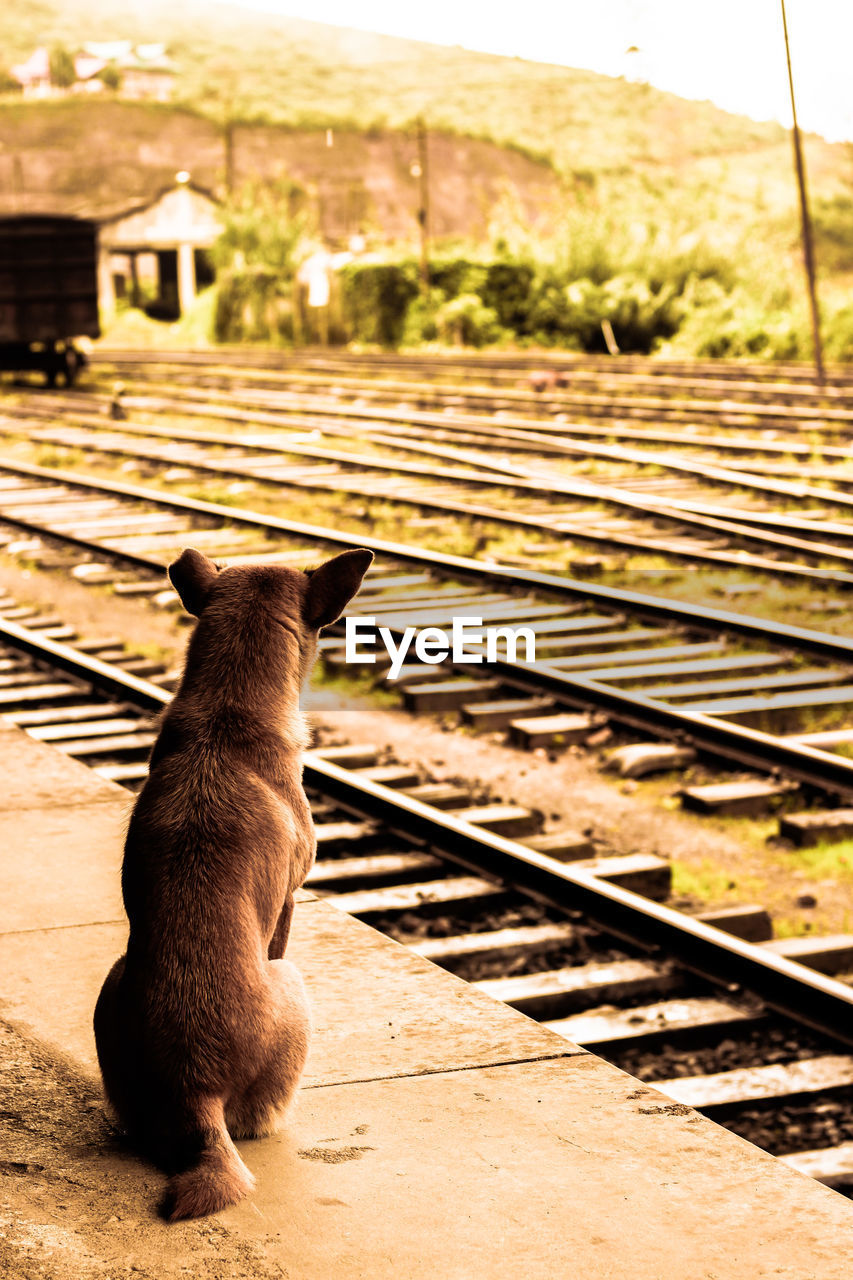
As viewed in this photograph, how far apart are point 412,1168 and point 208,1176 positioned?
0.47 m

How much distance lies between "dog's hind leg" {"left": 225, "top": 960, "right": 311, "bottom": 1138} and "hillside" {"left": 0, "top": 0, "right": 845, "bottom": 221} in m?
71.1

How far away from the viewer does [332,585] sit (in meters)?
3.18

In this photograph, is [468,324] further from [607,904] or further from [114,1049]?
[114,1049]

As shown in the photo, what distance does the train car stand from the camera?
27.1 m

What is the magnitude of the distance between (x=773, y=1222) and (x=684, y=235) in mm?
36394

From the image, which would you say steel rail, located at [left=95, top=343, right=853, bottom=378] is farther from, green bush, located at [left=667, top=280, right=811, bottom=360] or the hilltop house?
the hilltop house

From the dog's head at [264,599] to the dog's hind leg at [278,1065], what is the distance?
615mm

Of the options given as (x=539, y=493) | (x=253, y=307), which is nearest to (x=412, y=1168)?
(x=539, y=493)

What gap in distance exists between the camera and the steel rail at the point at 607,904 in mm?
4504

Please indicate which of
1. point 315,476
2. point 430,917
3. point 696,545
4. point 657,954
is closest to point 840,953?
point 657,954

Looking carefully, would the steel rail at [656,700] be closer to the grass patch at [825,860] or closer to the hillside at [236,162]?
the grass patch at [825,860]

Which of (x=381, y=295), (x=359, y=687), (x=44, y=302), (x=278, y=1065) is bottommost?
(x=359, y=687)

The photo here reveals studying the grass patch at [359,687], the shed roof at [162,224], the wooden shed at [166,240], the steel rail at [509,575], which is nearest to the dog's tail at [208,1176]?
the grass patch at [359,687]

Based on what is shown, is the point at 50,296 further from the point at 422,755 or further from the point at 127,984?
the point at 127,984
